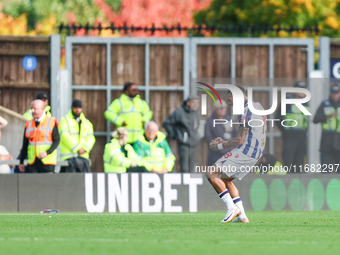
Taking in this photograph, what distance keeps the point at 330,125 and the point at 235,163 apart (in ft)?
15.2

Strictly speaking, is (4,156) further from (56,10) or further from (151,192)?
(56,10)

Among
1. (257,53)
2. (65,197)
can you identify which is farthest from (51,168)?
(257,53)

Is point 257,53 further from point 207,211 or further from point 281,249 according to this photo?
point 281,249

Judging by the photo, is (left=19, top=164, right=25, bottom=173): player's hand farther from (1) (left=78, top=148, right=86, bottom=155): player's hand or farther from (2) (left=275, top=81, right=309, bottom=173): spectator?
(2) (left=275, top=81, right=309, bottom=173): spectator

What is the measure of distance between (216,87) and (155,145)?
225 cm

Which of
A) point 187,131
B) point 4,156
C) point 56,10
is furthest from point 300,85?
point 56,10

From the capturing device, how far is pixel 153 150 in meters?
14.2

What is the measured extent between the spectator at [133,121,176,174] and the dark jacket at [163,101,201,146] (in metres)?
0.48

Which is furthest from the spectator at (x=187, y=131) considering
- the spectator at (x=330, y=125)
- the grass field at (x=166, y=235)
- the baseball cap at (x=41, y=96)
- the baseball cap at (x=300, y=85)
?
the grass field at (x=166, y=235)

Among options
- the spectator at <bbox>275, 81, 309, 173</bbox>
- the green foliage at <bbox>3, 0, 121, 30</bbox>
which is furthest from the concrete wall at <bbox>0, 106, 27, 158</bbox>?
the green foliage at <bbox>3, 0, 121, 30</bbox>

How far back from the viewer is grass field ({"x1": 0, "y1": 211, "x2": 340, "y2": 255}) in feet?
23.4

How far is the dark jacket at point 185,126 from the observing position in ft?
47.8

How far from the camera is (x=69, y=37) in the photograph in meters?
15.4

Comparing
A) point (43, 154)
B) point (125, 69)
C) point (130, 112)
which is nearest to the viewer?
point (43, 154)
